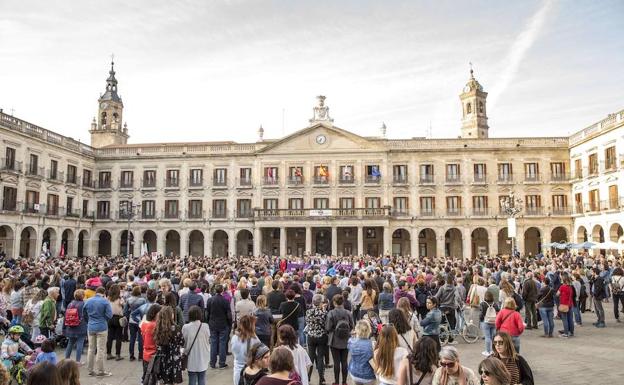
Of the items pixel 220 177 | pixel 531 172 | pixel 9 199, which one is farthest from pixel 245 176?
pixel 531 172

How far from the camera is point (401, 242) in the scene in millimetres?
44500

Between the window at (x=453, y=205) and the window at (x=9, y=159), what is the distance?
36.5 m

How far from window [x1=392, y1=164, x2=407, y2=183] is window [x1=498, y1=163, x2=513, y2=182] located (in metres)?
8.63

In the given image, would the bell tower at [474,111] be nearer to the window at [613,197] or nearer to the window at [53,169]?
the window at [613,197]

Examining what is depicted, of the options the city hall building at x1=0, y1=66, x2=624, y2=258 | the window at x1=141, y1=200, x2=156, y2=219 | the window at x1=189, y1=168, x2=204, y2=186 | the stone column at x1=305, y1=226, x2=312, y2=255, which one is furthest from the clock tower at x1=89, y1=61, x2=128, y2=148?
the stone column at x1=305, y1=226, x2=312, y2=255

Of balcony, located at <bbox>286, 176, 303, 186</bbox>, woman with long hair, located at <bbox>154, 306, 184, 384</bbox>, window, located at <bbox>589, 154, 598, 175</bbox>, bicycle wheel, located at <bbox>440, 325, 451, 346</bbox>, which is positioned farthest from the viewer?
balcony, located at <bbox>286, 176, 303, 186</bbox>

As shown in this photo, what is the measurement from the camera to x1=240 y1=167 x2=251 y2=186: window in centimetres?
A: 4494

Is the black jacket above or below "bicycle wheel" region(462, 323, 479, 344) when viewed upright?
above

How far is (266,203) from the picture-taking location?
1750 inches

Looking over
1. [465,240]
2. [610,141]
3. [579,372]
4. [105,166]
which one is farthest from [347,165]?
[579,372]

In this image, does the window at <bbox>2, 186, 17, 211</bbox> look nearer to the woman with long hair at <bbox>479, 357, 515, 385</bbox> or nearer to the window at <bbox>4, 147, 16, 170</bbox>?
the window at <bbox>4, 147, 16, 170</bbox>

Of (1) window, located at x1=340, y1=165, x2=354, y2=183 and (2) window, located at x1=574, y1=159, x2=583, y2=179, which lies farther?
(1) window, located at x1=340, y1=165, x2=354, y2=183

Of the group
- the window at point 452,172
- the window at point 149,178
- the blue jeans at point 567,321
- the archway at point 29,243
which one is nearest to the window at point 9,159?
the archway at point 29,243

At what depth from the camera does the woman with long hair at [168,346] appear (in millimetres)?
6867
